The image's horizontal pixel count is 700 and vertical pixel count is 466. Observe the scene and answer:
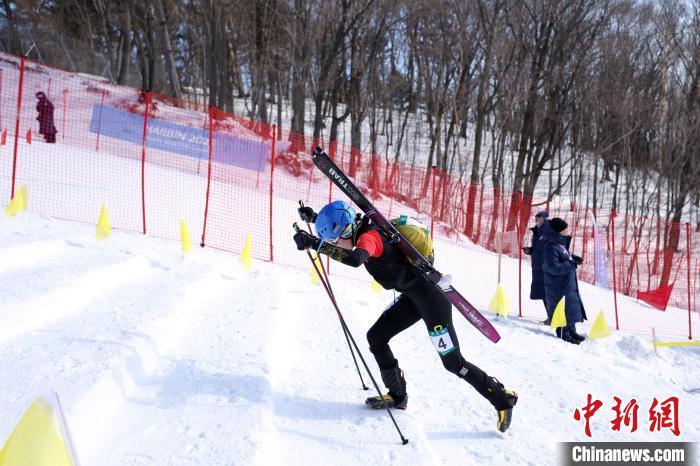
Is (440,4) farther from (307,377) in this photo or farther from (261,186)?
(307,377)

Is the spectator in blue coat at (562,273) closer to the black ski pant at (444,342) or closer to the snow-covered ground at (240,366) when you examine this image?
the snow-covered ground at (240,366)

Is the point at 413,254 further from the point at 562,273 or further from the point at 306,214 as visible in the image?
the point at 562,273

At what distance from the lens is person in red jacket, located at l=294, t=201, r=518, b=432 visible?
3.52 m

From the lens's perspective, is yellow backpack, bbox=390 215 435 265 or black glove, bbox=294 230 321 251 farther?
yellow backpack, bbox=390 215 435 265

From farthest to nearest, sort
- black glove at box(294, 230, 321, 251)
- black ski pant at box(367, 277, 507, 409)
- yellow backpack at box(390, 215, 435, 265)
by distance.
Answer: yellow backpack at box(390, 215, 435, 265)
black ski pant at box(367, 277, 507, 409)
black glove at box(294, 230, 321, 251)

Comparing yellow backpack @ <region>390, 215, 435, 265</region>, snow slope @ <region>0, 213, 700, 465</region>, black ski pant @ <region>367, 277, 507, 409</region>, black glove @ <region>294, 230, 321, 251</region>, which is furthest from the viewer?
yellow backpack @ <region>390, 215, 435, 265</region>

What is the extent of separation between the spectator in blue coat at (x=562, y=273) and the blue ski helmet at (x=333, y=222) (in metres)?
4.59

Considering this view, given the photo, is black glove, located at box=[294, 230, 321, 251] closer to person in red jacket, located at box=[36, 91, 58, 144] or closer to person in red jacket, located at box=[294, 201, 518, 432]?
person in red jacket, located at box=[294, 201, 518, 432]

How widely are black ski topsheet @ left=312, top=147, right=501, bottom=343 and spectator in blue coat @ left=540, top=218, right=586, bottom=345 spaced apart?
11.7 feet

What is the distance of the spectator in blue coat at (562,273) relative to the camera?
7020 mm

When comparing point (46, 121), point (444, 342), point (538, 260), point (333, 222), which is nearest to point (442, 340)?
point (444, 342)

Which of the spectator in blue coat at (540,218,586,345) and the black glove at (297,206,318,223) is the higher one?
the black glove at (297,206,318,223)

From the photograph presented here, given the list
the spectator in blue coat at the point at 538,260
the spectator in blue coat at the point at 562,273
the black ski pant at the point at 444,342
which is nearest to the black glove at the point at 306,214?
the black ski pant at the point at 444,342

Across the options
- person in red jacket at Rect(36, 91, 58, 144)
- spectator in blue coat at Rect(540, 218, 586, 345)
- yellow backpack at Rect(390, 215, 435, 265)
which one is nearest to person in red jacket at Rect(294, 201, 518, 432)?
yellow backpack at Rect(390, 215, 435, 265)
